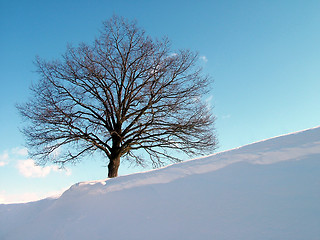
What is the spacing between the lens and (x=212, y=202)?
9.04 feet

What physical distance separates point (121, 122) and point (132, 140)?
1.01m

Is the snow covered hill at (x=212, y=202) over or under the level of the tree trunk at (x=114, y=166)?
under

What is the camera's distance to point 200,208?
275 centimetres

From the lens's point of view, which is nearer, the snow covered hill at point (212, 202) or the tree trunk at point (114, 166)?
the snow covered hill at point (212, 202)

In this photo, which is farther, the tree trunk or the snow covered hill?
the tree trunk

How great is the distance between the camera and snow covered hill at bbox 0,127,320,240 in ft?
7.47

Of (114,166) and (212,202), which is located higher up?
(114,166)

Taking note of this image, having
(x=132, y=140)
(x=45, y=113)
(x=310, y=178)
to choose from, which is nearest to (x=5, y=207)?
(x=45, y=113)

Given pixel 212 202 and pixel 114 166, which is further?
pixel 114 166

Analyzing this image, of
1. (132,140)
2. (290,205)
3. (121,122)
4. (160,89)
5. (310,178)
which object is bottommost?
(290,205)

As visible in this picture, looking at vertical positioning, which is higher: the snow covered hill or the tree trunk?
the tree trunk

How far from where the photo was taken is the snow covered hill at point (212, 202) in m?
2.28

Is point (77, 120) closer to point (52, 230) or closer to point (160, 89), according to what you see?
point (160, 89)

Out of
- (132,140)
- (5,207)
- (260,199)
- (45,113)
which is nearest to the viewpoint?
(260,199)
